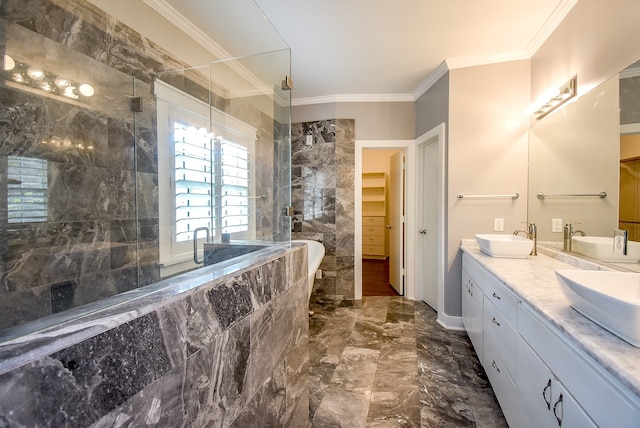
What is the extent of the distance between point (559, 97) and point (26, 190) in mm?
3434

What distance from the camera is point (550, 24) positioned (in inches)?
89.1

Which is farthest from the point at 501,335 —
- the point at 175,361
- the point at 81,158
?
the point at 81,158

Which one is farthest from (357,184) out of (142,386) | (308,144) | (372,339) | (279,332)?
(142,386)

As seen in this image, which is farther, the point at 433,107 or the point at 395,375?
the point at 433,107

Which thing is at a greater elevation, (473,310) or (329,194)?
(329,194)

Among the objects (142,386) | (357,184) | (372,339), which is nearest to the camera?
(142,386)

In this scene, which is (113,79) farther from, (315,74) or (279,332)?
(315,74)

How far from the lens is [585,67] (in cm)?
192

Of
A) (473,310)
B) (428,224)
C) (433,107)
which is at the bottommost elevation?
(473,310)

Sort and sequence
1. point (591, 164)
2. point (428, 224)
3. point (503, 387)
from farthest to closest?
point (428, 224) → point (591, 164) → point (503, 387)

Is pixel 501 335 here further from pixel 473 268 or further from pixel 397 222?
pixel 397 222

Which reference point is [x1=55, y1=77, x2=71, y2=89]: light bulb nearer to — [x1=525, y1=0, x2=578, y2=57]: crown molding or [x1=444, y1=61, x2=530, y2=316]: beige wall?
[x1=444, y1=61, x2=530, y2=316]: beige wall

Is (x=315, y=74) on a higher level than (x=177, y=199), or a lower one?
higher

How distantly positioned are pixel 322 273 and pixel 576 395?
3018mm
